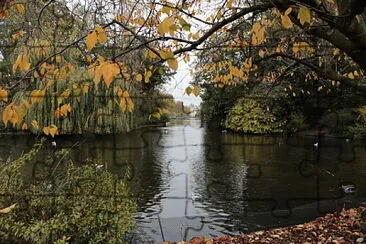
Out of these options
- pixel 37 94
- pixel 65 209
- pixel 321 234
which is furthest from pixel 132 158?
pixel 37 94

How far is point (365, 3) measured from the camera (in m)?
1.62

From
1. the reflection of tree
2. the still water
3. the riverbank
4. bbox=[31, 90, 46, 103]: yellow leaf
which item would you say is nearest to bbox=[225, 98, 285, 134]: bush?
the still water

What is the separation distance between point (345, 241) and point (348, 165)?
210 inches

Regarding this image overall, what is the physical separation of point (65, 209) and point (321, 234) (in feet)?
8.15

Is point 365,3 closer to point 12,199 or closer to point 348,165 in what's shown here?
point 12,199

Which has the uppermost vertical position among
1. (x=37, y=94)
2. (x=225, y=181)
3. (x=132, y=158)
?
(x=37, y=94)

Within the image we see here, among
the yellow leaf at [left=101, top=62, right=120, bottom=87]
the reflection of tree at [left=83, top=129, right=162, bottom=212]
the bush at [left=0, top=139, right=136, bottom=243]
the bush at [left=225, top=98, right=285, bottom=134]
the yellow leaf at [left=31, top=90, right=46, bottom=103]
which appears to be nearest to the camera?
the yellow leaf at [left=101, top=62, right=120, bottom=87]

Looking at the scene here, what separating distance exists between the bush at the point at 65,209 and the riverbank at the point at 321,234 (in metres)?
0.90

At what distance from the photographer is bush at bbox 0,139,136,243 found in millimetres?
2857

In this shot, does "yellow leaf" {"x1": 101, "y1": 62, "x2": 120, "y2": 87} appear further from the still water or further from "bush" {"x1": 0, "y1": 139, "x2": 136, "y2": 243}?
the still water

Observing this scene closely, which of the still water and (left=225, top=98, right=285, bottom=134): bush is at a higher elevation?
(left=225, top=98, right=285, bottom=134): bush

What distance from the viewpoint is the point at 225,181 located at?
6.44m

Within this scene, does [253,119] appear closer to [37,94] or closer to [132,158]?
[132,158]

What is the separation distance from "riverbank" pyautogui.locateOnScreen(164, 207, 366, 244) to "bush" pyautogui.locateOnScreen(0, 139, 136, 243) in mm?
904
